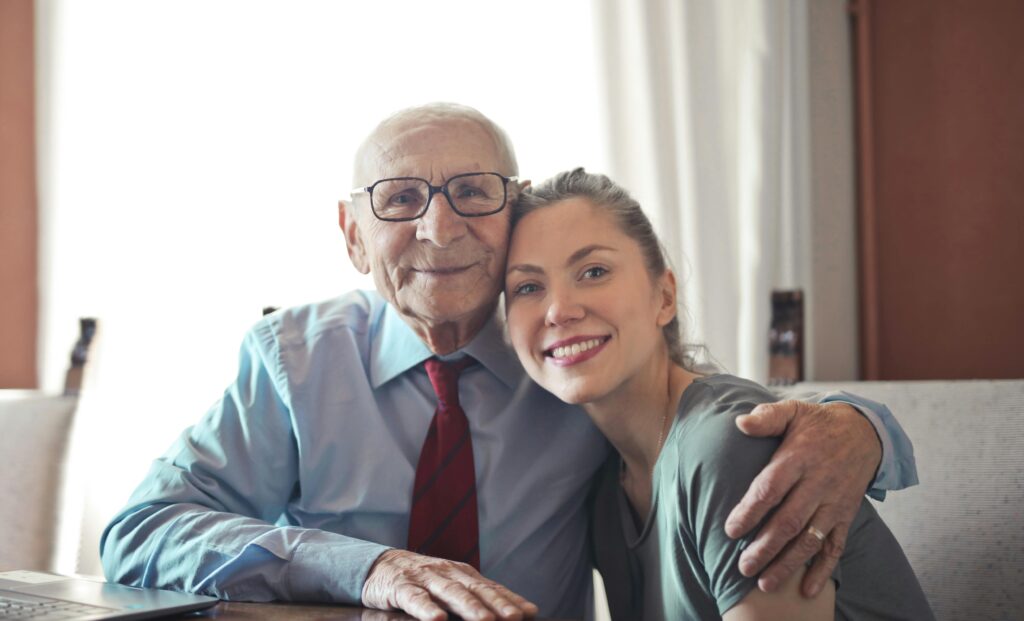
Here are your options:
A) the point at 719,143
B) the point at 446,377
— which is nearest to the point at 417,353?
the point at 446,377

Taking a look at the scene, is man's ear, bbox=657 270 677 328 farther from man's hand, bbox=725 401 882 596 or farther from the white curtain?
the white curtain

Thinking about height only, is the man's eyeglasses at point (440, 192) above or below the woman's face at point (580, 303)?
above

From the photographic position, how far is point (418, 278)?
1.46m

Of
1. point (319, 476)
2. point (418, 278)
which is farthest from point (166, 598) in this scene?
point (418, 278)

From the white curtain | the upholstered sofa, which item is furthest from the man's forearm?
the white curtain

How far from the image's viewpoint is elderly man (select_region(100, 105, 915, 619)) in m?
1.39

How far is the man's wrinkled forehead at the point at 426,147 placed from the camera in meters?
1.44

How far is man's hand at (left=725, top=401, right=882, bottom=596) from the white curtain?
98 cm

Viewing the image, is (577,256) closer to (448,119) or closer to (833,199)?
(448,119)

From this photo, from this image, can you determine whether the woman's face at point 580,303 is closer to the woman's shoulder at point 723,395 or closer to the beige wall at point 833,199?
the woman's shoulder at point 723,395

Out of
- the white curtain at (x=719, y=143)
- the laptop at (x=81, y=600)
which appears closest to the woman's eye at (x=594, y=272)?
the laptop at (x=81, y=600)

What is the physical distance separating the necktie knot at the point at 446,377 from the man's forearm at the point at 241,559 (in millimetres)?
Answer: 310

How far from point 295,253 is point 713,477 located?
5.23 ft

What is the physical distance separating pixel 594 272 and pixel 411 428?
1.31 ft
